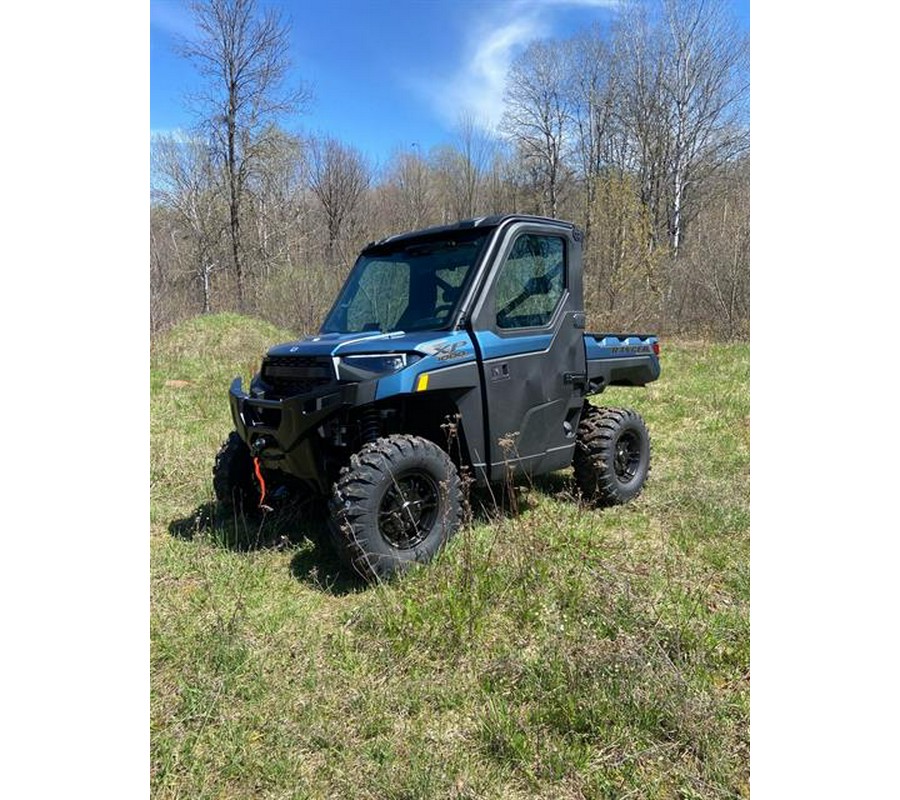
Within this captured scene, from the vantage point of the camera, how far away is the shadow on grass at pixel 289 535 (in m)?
3.62

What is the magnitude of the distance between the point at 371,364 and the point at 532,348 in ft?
3.71

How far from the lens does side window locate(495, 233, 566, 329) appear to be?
13.2ft

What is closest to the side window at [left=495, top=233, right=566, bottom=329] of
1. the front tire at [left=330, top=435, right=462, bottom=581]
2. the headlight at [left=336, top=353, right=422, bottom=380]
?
the headlight at [left=336, top=353, right=422, bottom=380]

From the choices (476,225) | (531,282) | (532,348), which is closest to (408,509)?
(532,348)

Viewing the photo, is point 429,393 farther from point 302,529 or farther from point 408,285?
point 302,529

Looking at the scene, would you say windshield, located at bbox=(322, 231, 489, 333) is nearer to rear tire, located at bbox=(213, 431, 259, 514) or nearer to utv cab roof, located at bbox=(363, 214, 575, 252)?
utv cab roof, located at bbox=(363, 214, 575, 252)

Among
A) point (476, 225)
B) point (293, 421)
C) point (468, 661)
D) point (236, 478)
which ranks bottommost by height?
point (468, 661)

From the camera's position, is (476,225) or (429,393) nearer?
(429,393)

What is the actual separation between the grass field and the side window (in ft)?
4.43

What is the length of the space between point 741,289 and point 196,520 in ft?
58.8

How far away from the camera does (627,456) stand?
5164mm

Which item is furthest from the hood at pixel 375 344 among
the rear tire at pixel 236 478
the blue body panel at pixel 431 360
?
the rear tire at pixel 236 478

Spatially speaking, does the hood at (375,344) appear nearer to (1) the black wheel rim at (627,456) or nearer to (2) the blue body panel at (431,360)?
(2) the blue body panel at (431,360)

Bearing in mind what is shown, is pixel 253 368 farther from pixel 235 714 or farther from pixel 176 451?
pixel 235 714
